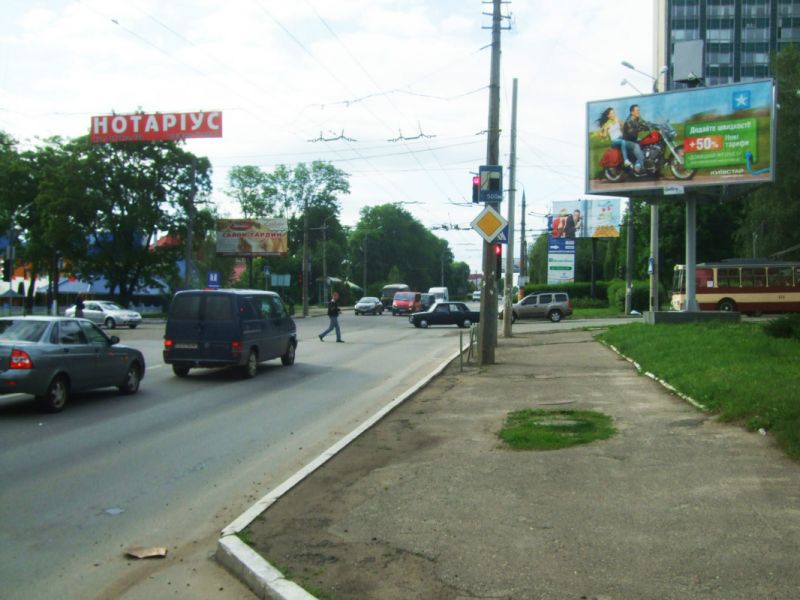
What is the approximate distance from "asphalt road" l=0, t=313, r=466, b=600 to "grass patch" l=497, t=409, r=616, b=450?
88.3 inches

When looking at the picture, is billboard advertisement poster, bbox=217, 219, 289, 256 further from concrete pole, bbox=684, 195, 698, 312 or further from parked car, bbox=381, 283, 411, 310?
concrete pole, bbox=684, 195, 698, 312

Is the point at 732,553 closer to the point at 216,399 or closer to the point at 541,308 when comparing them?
the point at 216,399

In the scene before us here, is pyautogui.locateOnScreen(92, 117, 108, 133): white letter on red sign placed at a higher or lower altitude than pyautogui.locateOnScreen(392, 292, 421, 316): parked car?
higher

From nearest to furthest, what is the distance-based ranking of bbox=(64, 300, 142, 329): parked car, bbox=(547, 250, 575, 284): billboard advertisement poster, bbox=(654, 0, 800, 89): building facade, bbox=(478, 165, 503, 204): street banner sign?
bbox=(478, 165, 503, 204): street banner sign, bbox=(64, 300, 142, 329): parked car, bbox=(547, 250, 575, 284): billboard advertisement poster, bbox=(654, 0, 800, 89): building facade

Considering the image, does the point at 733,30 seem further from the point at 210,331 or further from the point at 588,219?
the point at 210,331

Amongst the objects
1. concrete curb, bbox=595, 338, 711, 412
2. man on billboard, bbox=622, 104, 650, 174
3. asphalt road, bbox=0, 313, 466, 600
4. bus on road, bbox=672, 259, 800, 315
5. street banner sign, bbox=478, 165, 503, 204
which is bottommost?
asphalt road, bbox=0, 313, 466, 600

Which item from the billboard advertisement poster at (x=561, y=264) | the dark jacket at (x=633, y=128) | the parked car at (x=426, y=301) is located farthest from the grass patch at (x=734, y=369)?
the billboard advertisement poster at (x=561, y=264)

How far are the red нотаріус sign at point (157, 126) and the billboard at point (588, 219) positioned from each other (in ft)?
128

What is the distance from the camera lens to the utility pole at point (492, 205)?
60.4 feet

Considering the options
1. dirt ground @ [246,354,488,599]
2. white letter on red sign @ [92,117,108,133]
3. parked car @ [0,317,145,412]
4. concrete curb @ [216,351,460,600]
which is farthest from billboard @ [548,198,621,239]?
concrete curb @ [216,351,460,600]

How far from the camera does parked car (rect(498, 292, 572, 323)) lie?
1788 inches

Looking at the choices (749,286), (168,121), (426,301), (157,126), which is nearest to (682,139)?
(749,286)

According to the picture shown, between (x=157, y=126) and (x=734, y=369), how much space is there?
3120 centimetres

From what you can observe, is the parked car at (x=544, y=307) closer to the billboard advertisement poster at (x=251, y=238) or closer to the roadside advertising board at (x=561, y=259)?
the roadside advertising board at (x=561, y=259)
